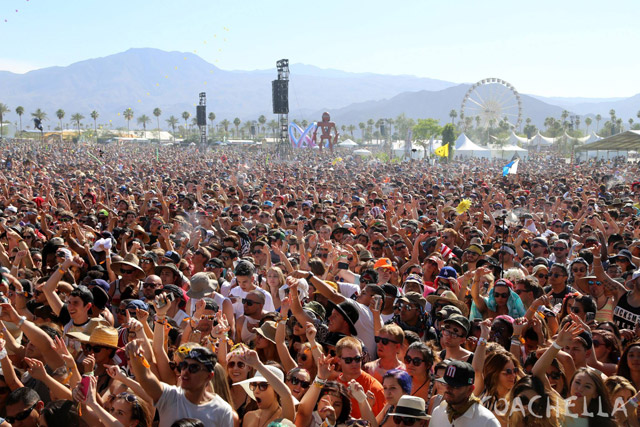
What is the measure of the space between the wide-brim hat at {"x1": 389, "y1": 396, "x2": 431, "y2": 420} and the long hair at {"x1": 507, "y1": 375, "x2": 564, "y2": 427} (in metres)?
0.49

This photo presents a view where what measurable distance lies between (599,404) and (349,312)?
5.85ft

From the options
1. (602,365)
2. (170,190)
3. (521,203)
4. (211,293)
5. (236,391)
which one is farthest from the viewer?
(170,190)

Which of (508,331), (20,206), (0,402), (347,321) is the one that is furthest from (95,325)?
(20,206)

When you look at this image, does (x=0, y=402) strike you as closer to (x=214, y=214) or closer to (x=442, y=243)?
(x=442, y=243)

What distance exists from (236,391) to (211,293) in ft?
5.37

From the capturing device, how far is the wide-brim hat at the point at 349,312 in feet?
14.7

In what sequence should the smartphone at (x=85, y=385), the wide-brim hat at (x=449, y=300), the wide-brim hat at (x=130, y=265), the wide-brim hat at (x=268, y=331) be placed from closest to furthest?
the smartphone at (x=85, y=385) → the wide-brim hat at (x=268, y=331) → the wide-brim hat at (x=449, y=300) → the wide-brim hat at (x=130, y=265)

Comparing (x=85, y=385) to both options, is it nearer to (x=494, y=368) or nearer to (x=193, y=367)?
(x=193, y=367)

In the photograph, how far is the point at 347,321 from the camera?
4488mm

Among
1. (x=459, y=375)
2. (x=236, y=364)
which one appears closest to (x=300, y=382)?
(x=236, y=364)

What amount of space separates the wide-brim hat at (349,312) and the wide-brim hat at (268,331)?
481 millimetres

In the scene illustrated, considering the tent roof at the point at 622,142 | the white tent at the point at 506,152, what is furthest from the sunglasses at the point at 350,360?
the white tent at the point at 506,152

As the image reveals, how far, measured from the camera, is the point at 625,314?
543 centimetres

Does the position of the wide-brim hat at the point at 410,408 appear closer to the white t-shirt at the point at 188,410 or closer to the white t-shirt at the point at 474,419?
the white t-shirt at the point at 474,419
